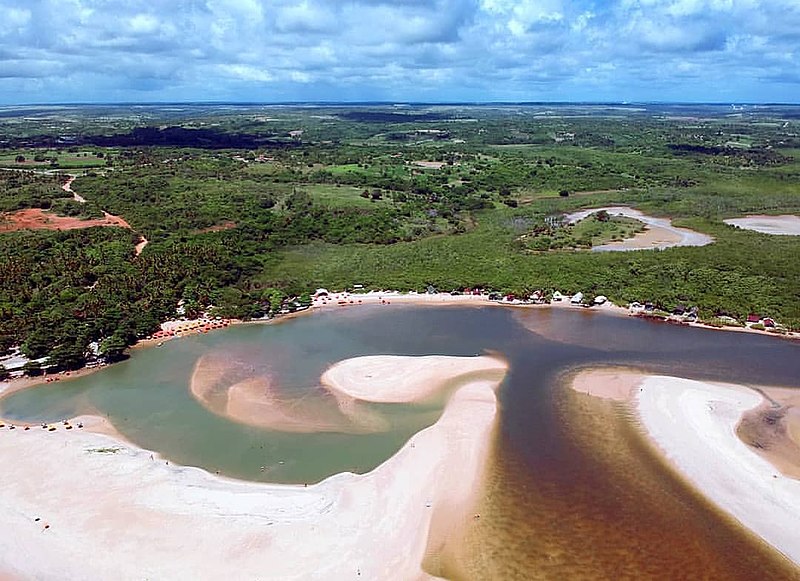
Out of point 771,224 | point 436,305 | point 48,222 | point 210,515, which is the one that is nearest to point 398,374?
point 436,305

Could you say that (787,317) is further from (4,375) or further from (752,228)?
(4,375)

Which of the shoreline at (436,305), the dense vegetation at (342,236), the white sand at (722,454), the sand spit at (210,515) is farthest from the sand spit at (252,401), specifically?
the white sand at (722,454)

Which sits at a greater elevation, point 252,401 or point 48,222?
point 48,222

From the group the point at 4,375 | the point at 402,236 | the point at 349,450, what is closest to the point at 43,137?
the point at 402,236

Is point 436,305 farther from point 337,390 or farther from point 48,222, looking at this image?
point 48,222

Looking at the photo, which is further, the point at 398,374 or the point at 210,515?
the point at 398,374

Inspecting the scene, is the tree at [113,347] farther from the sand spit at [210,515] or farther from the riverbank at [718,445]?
the riverbank at [718,445]
